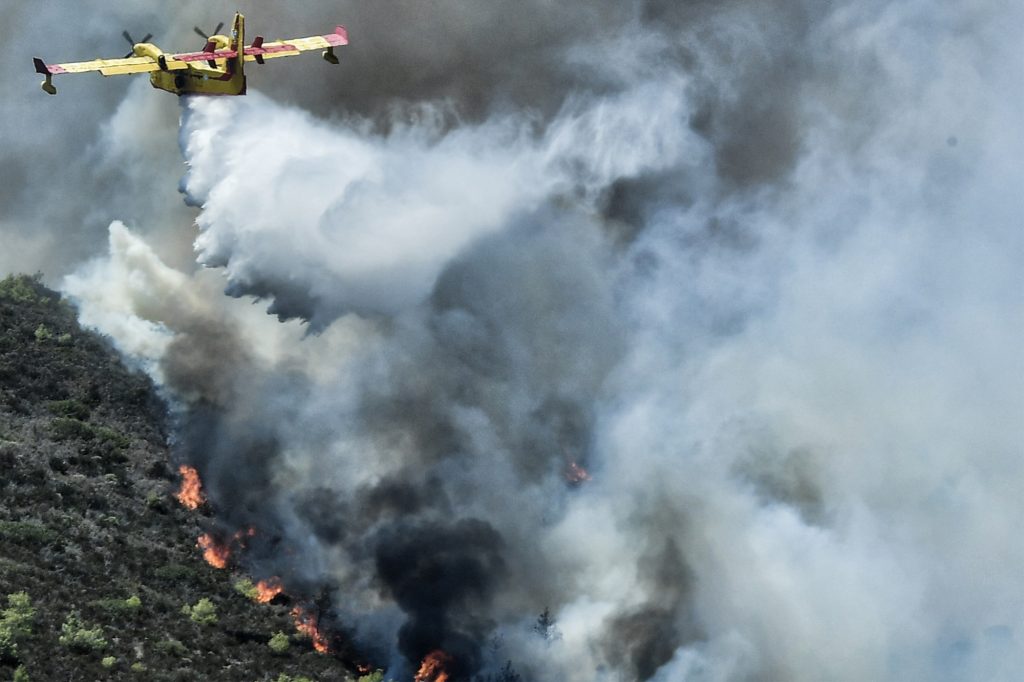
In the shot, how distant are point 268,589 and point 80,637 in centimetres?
1437

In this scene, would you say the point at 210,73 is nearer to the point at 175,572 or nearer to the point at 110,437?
the point at 110,437

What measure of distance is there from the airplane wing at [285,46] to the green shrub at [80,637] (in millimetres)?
38624

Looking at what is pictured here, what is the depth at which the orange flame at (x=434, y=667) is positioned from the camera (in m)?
63.1

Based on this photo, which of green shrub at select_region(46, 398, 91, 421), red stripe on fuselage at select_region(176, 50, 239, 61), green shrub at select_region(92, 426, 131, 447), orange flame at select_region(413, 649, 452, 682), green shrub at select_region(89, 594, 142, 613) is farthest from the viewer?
green shrub at select_region(46, 398, 91, 421)

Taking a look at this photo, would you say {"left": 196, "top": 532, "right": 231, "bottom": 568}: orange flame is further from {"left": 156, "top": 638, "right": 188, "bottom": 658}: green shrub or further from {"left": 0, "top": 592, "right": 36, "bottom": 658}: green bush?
{"left": 0, "top": 592, "right": 36, "bottom": 658}: green bush

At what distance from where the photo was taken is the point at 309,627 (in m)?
65.4

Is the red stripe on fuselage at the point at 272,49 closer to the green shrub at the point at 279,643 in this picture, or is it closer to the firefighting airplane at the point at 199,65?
the firefighting airplane at the point at 199,65

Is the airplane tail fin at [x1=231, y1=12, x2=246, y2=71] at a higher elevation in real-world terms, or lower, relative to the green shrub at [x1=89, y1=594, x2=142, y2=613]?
higher

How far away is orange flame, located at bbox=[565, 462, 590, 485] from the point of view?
3078 inches

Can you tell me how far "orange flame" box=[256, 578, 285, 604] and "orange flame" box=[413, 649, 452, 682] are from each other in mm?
9785

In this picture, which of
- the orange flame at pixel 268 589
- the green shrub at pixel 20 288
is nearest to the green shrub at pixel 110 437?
the orange flame at pixel 268 589

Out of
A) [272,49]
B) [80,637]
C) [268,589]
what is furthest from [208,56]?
[80,637]

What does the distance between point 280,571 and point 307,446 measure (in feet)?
31.9

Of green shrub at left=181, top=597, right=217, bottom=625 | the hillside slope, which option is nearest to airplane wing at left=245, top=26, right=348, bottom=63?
the hillside slope
